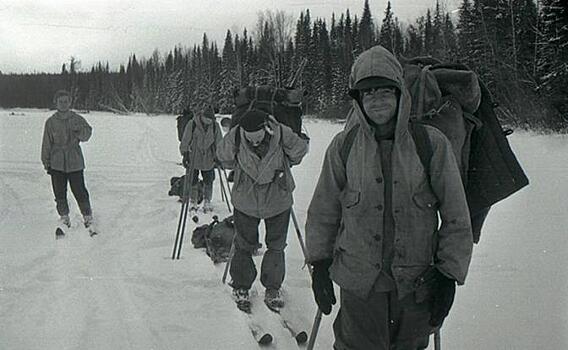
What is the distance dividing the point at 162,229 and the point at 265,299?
1798 mm

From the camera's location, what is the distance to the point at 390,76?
134 cm

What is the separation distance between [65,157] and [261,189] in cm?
201

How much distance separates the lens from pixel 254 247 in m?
2.68

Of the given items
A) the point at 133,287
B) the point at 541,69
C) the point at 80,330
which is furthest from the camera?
the point at 133,287

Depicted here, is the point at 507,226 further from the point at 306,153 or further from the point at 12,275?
the point at 12,275

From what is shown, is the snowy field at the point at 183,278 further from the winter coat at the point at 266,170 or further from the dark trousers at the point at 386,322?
the dark trousers at the point at 386,322

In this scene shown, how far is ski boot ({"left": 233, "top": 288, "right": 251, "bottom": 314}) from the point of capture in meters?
2.62

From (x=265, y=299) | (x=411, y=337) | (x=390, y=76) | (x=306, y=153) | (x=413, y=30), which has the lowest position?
(x=265, y=299)

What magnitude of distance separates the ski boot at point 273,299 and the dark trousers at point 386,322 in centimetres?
121

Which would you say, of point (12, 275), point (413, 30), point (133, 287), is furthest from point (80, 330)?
point (413, 30)

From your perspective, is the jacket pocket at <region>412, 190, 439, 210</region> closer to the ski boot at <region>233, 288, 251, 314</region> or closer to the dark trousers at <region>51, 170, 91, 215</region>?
the ski boot at <region>233, 288, 251, 314</region>

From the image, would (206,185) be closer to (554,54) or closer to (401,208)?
(554,54)

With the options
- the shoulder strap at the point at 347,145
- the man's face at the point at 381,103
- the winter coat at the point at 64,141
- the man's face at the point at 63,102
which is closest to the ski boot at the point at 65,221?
the winter coat at the point at 64,141

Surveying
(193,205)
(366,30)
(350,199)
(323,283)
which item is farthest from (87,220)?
(350,199)
